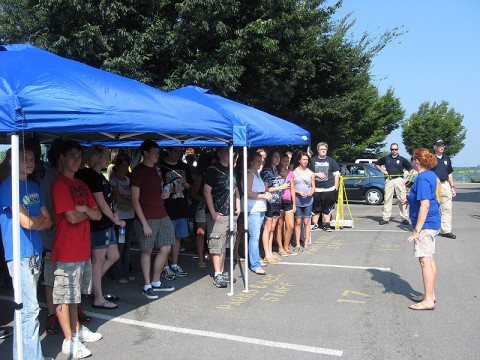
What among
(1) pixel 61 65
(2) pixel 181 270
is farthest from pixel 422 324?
(1) pixel 61 65

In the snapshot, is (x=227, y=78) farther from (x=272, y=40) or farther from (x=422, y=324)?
(x=422, y=324)

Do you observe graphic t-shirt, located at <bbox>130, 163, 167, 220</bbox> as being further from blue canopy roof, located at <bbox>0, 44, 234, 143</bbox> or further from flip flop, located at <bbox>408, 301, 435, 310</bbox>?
flip flop, located at <bbox>408, 301, 435, 310</bbox>

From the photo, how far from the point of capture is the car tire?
16.3m

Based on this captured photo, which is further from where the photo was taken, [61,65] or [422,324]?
[422,324]

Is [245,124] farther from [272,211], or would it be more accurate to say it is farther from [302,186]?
[302,186]

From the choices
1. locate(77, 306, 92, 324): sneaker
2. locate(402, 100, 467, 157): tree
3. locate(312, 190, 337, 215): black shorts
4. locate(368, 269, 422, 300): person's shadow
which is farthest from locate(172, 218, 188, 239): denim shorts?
locate(402, 100, 467, 157): tree

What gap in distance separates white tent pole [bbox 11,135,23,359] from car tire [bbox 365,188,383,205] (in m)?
14.8

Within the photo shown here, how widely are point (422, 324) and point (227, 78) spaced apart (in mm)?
7178

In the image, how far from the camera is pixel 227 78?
33.0ft

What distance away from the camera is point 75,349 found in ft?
11.9

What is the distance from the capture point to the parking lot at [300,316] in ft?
12.4

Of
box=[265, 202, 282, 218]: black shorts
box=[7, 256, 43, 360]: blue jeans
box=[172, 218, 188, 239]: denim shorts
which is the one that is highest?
box=[265, 202, 282, 218]: black shorts

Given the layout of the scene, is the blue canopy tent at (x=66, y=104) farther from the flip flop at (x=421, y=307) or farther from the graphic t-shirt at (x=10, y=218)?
the flip flop at (x=421, y=307)

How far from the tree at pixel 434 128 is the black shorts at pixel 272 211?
36396 millimetres
